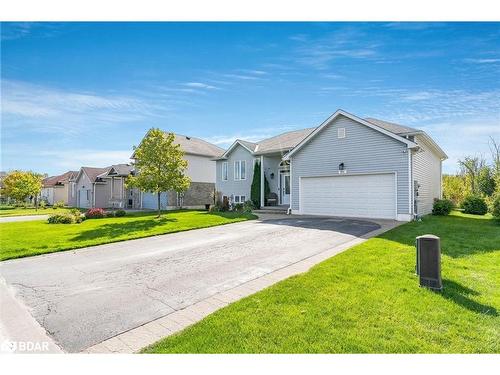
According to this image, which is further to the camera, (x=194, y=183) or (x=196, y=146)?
(x=196, y=146)

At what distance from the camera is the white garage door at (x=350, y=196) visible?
14.0m

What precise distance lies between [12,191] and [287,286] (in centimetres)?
3965

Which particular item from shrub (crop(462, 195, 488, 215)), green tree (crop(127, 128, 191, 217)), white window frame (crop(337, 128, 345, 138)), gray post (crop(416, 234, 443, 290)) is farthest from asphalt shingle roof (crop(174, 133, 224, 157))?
gray post (crop(416, 234, 443, 290))

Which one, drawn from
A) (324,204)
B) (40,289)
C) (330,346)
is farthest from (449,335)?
(324,204)

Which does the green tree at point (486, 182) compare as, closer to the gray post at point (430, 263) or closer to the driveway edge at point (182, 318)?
the gray post at point (430, 263)

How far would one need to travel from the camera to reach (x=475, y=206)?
17.8m

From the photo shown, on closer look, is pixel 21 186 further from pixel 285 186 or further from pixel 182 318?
pixel 182 318

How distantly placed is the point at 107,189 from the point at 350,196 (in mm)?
26438

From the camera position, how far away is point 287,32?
5.04m

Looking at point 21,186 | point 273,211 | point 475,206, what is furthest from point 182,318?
point 21,186

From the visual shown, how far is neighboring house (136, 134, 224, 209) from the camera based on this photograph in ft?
85.4

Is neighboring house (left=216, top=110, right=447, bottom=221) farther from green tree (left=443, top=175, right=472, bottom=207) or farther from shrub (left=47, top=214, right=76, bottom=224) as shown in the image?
shrub (left=47, top=214, right=76, bottom=224)
